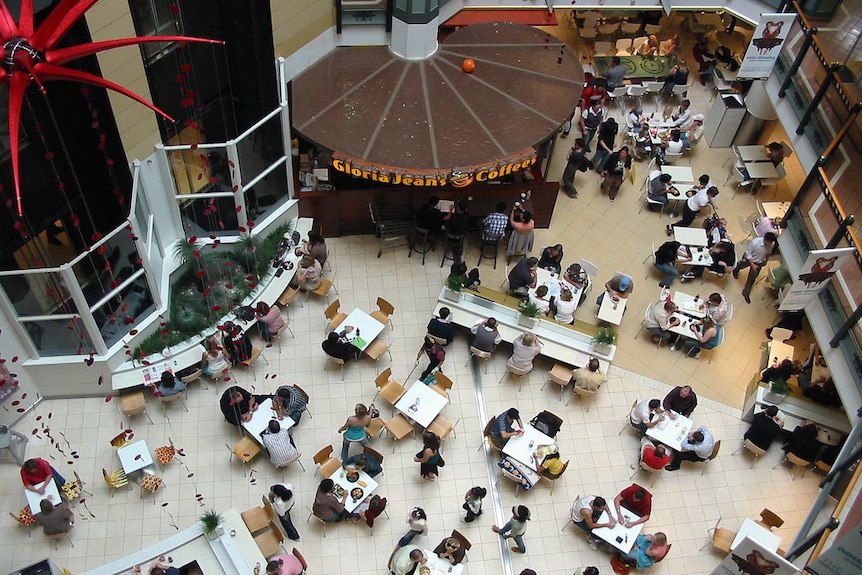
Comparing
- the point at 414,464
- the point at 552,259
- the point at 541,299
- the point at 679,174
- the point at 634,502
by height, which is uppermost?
the point at 679,174

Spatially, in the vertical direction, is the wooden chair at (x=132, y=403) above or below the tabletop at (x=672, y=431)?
below

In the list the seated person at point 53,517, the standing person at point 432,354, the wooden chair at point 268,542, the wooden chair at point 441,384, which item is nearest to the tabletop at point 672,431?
the wooden chair at point 441,384

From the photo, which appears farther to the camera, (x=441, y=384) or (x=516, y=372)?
(x=516, y=372)

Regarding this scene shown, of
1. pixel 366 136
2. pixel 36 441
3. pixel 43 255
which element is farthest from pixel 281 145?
pixel 36 441

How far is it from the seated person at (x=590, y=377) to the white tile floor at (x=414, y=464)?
2.12ft

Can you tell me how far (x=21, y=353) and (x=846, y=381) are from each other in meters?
13.5

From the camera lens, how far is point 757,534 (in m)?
12.4

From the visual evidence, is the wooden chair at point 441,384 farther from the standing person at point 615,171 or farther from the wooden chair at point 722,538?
the standing person at point 615,171

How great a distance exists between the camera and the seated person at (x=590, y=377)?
13973 mm

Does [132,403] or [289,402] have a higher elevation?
[289,402]

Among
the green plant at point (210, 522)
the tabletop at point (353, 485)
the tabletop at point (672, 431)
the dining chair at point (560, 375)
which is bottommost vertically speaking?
the tabletop at point (353, 485)

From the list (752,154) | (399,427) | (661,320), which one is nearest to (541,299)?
(661,320)

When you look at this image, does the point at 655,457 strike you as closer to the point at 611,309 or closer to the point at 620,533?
the point at 620,533

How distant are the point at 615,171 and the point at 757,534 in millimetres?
8344
